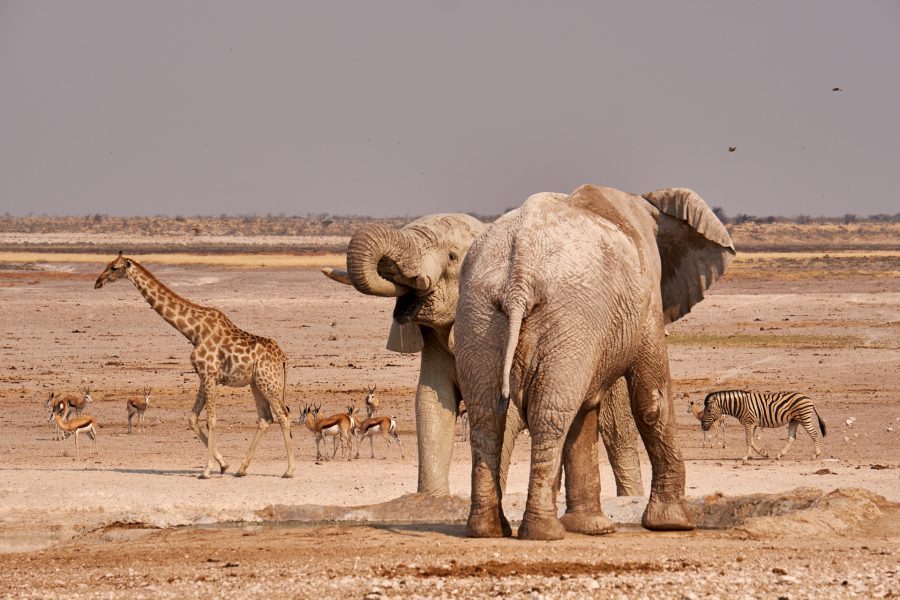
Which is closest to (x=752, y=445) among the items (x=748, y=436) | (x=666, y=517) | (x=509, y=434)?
(x=748, y=436)

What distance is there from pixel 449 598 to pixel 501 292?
1.84 metres

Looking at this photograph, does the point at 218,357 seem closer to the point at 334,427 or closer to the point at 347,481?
the point at 347,481

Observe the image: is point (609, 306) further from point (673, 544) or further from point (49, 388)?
point (49, 388)

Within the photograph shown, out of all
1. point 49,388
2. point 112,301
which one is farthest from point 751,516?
point 112,301

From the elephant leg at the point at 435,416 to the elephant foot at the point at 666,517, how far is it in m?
1.69

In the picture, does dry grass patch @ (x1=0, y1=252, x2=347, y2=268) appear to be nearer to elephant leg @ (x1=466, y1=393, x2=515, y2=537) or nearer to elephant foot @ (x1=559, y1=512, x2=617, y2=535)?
elephant foot @ (x1=559, y1=512, x2=617, y2=535)

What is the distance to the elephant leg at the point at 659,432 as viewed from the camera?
972 centimetres

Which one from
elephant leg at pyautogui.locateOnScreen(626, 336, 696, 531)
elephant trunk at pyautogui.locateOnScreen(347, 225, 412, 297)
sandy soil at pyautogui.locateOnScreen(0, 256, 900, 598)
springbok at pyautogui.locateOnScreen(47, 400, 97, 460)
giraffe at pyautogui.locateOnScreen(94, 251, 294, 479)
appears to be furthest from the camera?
springbok at pyautogui.locateOnScreen(47, 400, 97, 460)

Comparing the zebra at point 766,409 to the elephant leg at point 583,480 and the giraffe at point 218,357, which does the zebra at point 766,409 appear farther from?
the elephant leg at point 583,480

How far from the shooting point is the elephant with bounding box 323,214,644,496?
1056 centimetres

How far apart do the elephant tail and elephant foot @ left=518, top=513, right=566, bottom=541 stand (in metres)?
0.88

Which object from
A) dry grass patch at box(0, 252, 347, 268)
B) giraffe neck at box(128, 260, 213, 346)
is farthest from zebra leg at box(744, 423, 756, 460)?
dry grass patch at box(0, 252, 347, 268)

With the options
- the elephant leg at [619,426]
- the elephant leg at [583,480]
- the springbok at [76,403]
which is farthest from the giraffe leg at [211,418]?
the elephant leg at [583,480]

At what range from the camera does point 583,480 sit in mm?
9883
